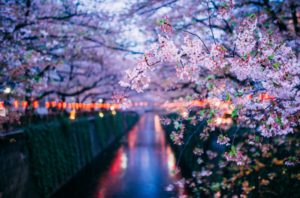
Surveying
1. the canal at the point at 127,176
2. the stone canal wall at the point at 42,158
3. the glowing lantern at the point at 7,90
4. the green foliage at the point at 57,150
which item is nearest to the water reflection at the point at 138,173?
the canal at the point at 127,176

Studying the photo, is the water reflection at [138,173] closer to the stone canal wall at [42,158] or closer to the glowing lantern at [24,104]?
the stone canal wall at [42,158]

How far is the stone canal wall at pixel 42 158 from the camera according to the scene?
1134 centimetres

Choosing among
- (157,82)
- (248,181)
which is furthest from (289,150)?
(157,82)

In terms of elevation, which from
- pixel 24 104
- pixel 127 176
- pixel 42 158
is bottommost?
pixel 127 176

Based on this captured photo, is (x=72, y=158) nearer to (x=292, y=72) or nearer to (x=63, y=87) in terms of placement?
(x=63, y=87)

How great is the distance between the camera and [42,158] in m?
14.2

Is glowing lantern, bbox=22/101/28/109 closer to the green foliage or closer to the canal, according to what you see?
the green foliage

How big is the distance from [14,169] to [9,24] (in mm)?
5059

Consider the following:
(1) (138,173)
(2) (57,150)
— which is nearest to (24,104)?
(2) (57,150)

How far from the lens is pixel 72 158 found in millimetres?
19781

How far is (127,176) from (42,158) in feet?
22.7

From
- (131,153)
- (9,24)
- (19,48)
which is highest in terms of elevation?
(9,24)

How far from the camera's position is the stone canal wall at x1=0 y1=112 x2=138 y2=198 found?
11344 millimetres

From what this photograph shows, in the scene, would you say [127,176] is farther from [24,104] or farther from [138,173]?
[24,104]
